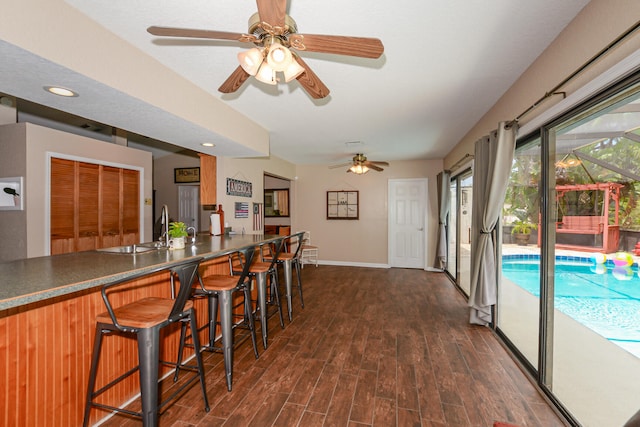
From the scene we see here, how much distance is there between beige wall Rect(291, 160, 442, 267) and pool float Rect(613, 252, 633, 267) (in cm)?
491

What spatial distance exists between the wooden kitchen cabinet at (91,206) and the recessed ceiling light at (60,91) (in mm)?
2523

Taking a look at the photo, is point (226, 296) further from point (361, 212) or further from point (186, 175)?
point (186, 175)

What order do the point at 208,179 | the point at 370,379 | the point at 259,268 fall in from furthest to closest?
the point at 208,179
the point at 259,268
the point at 370,379

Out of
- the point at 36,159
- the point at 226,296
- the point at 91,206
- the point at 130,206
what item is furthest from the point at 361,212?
the point at 36,159

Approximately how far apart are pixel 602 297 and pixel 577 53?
1.54 metres

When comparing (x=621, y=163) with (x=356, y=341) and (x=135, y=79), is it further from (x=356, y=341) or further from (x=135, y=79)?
(x=135, y=79)

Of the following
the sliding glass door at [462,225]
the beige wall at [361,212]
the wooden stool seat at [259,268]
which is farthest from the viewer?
the beige wall at [361,212]

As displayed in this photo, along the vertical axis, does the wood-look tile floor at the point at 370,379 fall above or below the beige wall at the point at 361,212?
below

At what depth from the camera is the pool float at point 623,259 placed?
1.55 meters

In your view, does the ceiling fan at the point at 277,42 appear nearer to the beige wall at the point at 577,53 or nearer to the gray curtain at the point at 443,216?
the beige wall at the point at 577,53

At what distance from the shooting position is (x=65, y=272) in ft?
5.33

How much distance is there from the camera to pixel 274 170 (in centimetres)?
622

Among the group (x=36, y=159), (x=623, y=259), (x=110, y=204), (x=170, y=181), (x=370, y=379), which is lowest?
(x=370, y=379)

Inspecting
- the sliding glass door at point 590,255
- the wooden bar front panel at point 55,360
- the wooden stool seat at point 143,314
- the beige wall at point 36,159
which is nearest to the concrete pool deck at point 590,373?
the sliding glass door at point 590,255
